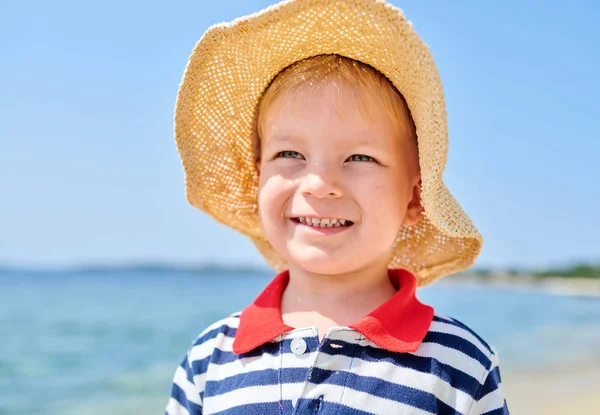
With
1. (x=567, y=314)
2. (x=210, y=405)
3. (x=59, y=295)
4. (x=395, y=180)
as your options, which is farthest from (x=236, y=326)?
(x=59, y=295)

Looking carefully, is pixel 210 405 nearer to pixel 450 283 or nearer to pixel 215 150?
pixel 215 150

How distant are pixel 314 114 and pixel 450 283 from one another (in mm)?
27178

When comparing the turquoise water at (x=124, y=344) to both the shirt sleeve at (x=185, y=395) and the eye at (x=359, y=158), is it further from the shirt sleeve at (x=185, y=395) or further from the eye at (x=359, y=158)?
the eye at (x=359, y=158)

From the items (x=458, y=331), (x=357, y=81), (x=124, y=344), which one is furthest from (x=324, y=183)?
(x=124, y=344)

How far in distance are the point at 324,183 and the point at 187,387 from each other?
69 cm

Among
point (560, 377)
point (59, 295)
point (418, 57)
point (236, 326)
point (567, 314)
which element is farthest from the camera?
point (59, 295)

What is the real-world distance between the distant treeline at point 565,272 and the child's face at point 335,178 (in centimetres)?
2553

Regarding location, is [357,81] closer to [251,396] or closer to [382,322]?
[382,322]

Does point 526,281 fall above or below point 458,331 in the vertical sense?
above

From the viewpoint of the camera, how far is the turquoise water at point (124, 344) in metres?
5.45

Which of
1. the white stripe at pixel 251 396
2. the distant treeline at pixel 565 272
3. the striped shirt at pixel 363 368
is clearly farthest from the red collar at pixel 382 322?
the distant treeline at pixel 565 272

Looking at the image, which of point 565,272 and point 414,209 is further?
point 565,272

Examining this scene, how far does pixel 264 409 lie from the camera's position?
5.33 feet

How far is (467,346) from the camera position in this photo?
1.68 meters
